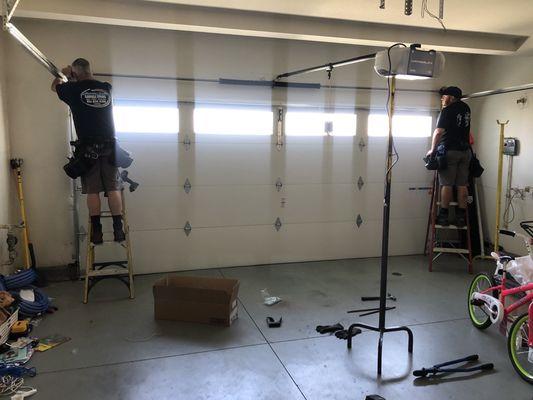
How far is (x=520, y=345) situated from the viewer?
3066 millimetres

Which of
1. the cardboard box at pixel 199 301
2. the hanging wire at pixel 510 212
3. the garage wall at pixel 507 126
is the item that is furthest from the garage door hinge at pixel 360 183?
the cardboard box at pixel 199 301

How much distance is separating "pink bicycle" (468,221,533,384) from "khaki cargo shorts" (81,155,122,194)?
3.39 m

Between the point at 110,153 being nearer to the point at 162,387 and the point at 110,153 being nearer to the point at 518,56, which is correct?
the point at 162,387

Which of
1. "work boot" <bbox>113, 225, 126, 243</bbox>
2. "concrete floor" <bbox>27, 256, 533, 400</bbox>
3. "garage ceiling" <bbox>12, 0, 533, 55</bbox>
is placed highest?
"garage ceiling" <bbox>12, 0, 533, 55</bbox>

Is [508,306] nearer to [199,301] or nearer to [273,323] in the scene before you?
[273,323]

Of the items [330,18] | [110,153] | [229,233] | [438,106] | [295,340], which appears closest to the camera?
[295,340]

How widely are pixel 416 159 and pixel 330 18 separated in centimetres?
255

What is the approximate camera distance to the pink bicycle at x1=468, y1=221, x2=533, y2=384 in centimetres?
298

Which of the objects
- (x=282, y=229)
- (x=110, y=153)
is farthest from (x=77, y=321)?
(x=282, y=229)

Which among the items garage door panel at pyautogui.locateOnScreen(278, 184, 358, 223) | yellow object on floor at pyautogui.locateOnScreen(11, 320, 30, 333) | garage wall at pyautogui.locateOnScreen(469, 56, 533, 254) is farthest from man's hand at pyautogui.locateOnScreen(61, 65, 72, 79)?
A: garage wall at pyautogui.locateOnScreen(469, 56, 533, 254)

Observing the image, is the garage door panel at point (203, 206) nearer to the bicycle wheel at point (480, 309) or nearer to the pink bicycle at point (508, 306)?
the bicycle wheel at point (480, 309)

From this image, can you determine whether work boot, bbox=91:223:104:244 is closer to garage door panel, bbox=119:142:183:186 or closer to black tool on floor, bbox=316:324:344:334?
garage door panel, bbox=119:142:183:186

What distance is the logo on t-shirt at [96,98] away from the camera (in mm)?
3896

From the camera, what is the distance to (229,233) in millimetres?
5395
